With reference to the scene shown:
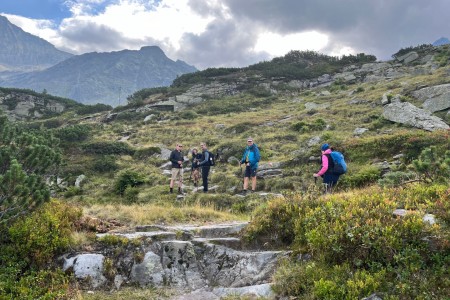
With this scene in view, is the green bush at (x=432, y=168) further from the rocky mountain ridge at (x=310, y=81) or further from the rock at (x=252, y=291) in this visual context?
the rocky mountain ridge at (x=310, y=81)

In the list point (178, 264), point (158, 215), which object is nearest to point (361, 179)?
point (158, 215)

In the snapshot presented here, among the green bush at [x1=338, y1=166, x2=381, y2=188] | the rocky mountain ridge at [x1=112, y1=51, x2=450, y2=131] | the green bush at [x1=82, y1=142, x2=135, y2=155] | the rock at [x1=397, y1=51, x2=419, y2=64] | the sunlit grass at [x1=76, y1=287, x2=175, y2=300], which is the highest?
the rock at [x1=397, y1=51, x2=419, y2=64]

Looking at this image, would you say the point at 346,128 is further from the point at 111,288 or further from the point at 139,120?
the point at 139,120

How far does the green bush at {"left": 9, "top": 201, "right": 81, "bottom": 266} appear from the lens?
21.1 ft

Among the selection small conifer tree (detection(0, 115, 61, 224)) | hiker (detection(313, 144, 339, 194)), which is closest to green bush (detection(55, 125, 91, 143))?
small conifer tree (detection(0, 115, 61, 224))

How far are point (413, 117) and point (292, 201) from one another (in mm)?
16414

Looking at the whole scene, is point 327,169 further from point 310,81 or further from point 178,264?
point 310,81

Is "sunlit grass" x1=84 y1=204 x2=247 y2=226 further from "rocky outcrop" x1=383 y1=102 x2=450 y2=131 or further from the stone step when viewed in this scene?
"rocky outcrop" x1=383 y1=102 x2=450 y2=131

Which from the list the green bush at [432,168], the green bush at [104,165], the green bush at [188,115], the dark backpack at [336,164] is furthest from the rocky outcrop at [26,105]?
the green bush at [432,168]

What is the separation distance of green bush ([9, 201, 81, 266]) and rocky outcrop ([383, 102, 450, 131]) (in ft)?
60.6

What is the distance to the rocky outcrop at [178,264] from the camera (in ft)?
20.2

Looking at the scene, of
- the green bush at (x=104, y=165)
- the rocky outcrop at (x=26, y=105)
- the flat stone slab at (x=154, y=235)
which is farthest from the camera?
the rocky outcrop at (x=26, y=105)

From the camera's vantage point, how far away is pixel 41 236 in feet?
21.5

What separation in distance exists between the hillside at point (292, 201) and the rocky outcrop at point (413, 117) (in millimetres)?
129
